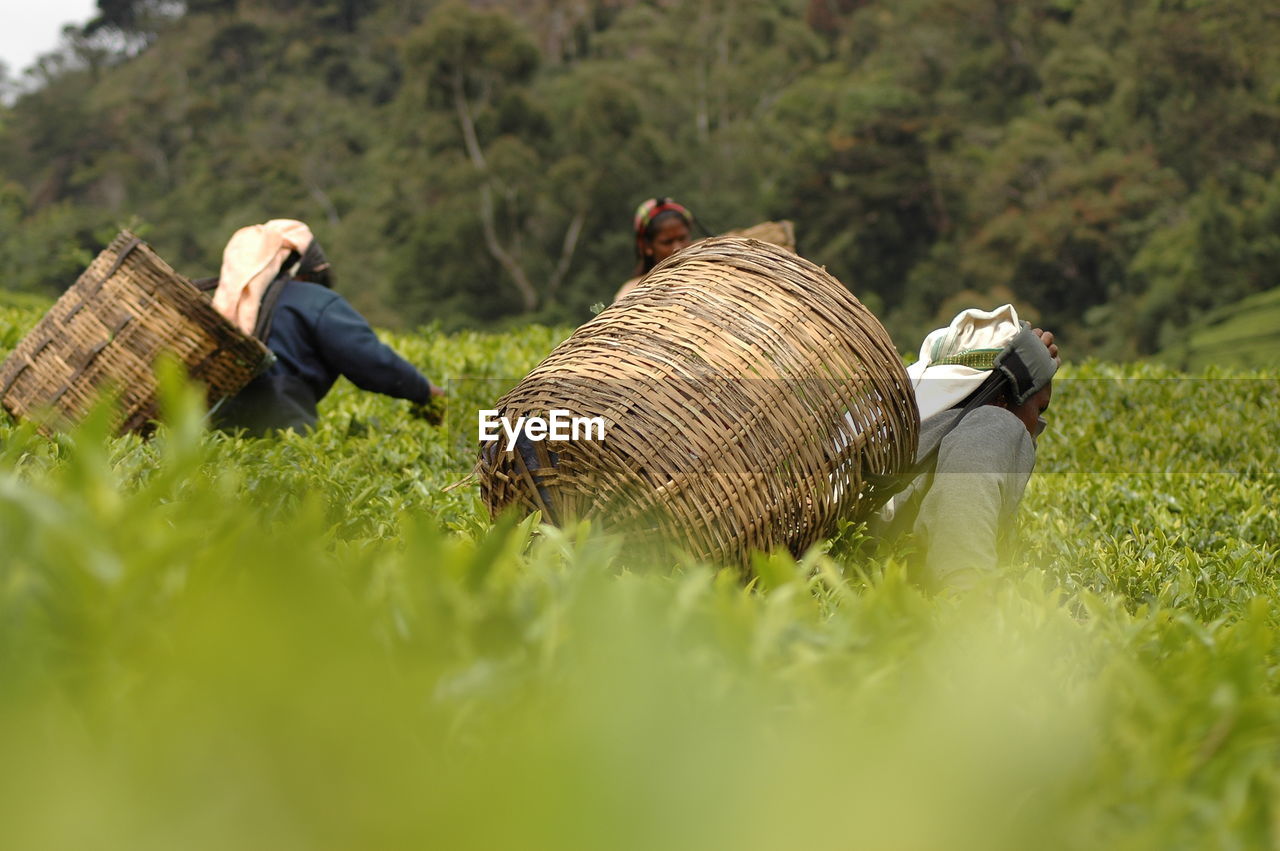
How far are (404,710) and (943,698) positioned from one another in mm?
428

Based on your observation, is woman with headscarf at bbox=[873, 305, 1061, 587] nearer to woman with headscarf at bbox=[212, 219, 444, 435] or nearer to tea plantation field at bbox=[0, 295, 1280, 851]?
tea plantation field at bbox=[0, 295, 1280, 851]

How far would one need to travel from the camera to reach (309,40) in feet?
176

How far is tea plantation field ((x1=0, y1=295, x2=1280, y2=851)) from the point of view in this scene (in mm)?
772

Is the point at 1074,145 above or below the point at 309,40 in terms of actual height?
below

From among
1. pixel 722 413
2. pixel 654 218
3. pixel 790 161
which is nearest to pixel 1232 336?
pixel 790 161

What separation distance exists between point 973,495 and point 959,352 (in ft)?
1.82

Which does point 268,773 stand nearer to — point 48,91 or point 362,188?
point 362,188

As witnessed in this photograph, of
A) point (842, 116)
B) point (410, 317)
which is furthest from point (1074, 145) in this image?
point (410, 317)

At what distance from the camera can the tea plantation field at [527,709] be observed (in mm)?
772

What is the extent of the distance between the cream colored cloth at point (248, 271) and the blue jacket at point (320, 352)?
0.09 m

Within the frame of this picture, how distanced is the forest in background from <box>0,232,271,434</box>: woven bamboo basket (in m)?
24.7

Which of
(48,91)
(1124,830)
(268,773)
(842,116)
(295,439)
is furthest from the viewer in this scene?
(48,91)

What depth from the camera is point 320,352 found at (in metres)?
4.44

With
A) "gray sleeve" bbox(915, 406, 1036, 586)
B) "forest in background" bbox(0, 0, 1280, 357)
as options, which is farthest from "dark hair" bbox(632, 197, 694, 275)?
"forest in background" bbox(0, 0, 1280, 357)
